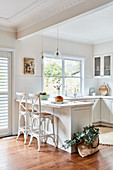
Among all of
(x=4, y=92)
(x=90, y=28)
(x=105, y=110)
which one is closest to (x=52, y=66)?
(x=90, y=28)

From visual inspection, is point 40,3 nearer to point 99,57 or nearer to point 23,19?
point 23,19

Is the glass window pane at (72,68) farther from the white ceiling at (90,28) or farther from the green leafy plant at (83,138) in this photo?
the green leafy plant at (83,138)

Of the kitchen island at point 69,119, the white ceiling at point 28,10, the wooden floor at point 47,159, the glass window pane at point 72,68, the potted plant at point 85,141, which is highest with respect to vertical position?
the white ceiling at point 28,10

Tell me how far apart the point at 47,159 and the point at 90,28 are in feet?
11.0

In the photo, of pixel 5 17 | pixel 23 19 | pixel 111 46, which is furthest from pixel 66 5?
pixel 111 46

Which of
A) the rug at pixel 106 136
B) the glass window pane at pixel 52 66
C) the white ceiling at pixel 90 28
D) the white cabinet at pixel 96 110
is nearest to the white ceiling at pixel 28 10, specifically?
the white ceiling at pixel 90 28

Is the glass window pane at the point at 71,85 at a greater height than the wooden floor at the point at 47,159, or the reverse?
the glass window pane at the point at 71,85

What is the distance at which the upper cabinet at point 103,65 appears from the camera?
20.2ft

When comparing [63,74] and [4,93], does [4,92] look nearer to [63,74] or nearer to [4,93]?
[4,93]

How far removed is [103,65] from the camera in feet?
20.7

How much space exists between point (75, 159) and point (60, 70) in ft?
10.3

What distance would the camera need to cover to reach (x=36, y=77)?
5.26 metres

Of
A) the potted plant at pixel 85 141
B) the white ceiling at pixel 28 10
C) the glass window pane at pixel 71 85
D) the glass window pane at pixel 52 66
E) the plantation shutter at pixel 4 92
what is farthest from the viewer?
the glass window pane at pixel 71 85

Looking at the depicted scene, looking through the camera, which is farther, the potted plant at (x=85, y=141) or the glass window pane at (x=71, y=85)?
the glass window pane at (x=71, y=85)
